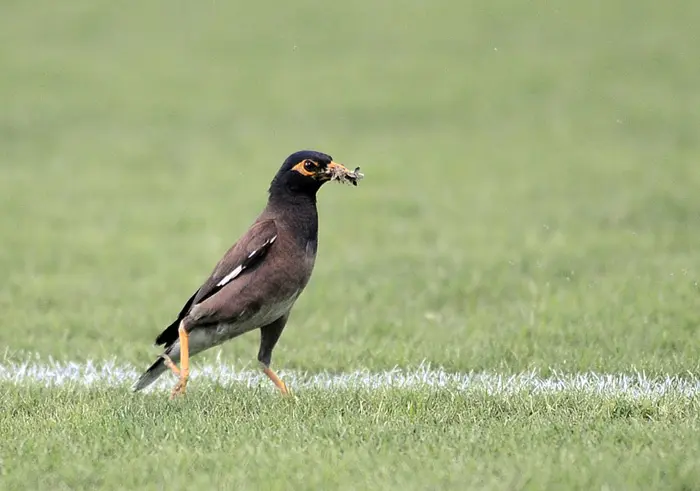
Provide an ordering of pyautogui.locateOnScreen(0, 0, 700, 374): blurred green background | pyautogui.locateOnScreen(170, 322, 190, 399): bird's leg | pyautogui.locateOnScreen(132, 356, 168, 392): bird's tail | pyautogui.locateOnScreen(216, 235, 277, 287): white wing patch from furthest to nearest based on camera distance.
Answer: pyautogui.locateOnScreen(0, 0, 700, 374): blurred green background
pyautogui.locateOnScreen(132, 356, 168, 392): bird's tail
pyautogui.locateOnScreen(216, 235, 277, 287): white wing patch
pyautogui.locateOnScreen(170, 322, 190, 399): bird's leg

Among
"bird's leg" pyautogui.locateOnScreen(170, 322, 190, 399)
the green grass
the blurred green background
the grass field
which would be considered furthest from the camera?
the blurred green background

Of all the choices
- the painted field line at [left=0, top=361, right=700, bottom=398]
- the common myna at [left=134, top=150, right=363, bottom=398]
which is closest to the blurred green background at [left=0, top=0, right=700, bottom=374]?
the painted field line at [left=0, top=361, right=700, bottom=398]

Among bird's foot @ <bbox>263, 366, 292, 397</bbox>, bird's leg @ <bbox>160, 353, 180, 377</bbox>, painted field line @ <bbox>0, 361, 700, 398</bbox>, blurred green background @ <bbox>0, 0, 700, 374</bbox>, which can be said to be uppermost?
bird's leg @ <bbox>160, 353, 180, 377</bbox>

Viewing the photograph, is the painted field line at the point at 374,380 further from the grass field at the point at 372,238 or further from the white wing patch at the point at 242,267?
the white wing patch at the point at 242,267

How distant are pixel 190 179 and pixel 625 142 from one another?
796 cm

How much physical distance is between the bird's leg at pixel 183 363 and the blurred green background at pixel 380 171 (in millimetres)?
1700

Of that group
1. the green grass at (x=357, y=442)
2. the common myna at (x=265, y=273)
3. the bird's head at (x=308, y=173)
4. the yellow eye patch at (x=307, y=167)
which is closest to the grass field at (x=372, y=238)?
the green grass at (x=357, y=442)

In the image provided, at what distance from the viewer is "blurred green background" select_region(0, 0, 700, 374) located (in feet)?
38.1

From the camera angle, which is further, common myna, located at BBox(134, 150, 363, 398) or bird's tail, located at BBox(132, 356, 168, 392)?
bird's tail, located at BBox(132, 356, 168, 392)

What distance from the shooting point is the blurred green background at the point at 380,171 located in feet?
38.1

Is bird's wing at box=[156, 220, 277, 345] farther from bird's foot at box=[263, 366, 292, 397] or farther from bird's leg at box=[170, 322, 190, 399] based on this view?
bird's foot at box=[263, 366, 292, 397]

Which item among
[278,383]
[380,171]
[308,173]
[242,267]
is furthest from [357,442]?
[380,171]

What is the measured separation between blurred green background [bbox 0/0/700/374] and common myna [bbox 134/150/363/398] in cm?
161

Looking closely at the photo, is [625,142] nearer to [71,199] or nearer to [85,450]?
[71,199]
